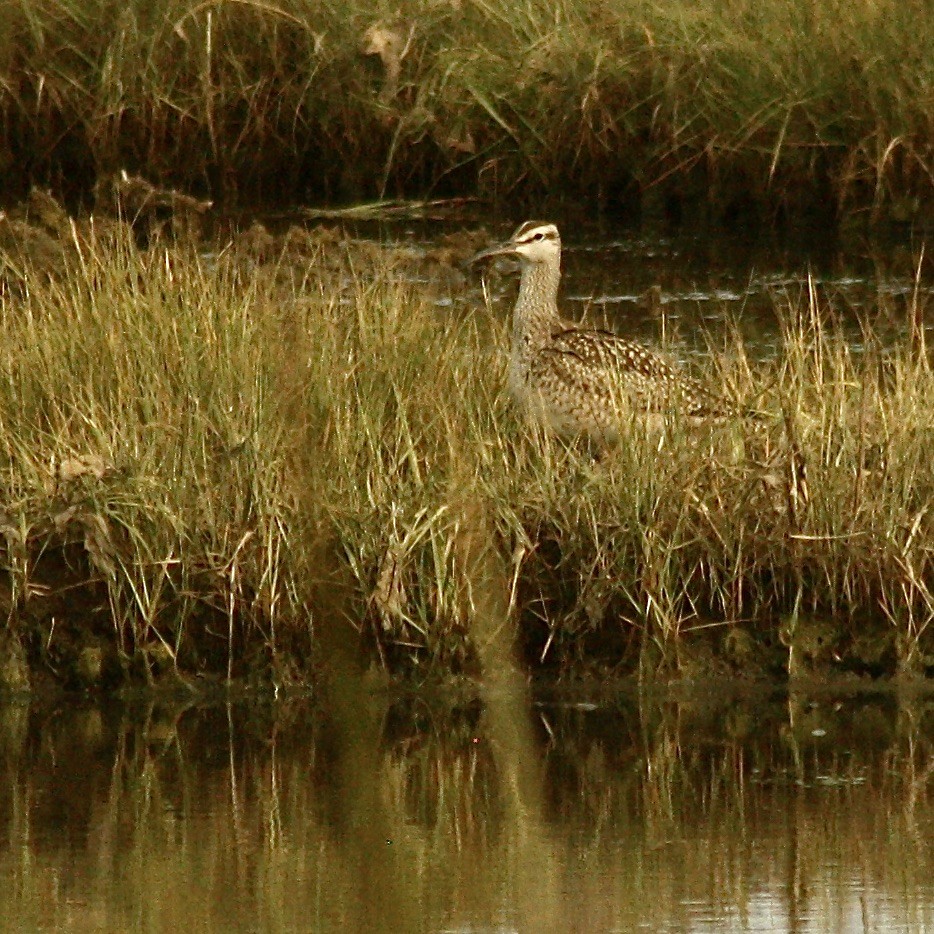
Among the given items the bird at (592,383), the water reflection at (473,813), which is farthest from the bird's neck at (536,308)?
the water reflection at (473,813)

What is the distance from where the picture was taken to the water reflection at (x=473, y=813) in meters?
5.12

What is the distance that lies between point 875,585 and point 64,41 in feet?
28.2

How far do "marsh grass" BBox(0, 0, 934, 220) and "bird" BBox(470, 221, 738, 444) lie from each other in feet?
15.5

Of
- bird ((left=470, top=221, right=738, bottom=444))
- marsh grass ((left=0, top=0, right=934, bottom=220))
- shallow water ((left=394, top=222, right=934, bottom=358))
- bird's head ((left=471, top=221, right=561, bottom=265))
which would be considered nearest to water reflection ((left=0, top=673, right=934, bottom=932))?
bird ((left=470, top=221, right=738, bottom=444))

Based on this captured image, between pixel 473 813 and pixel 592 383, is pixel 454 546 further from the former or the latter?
pixel 592 383

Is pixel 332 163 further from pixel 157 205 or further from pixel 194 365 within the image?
pixel 194 365

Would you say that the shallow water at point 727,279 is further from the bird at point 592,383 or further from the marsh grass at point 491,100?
the bird at point 592,383

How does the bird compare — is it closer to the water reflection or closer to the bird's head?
the bird's head

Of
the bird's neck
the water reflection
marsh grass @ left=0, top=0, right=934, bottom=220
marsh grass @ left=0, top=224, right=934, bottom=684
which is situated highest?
marsh grass @ left=0, top=0, right=934, bottom=220

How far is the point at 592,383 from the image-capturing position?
313 inches

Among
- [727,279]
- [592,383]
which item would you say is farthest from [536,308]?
[727,279]

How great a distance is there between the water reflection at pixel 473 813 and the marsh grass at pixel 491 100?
Answer: 21.8 feet

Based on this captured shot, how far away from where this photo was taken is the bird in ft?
25.0

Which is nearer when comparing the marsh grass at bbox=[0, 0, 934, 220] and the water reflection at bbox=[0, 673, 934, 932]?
the water reflection at bbox=[0, 673, 934, 932]
